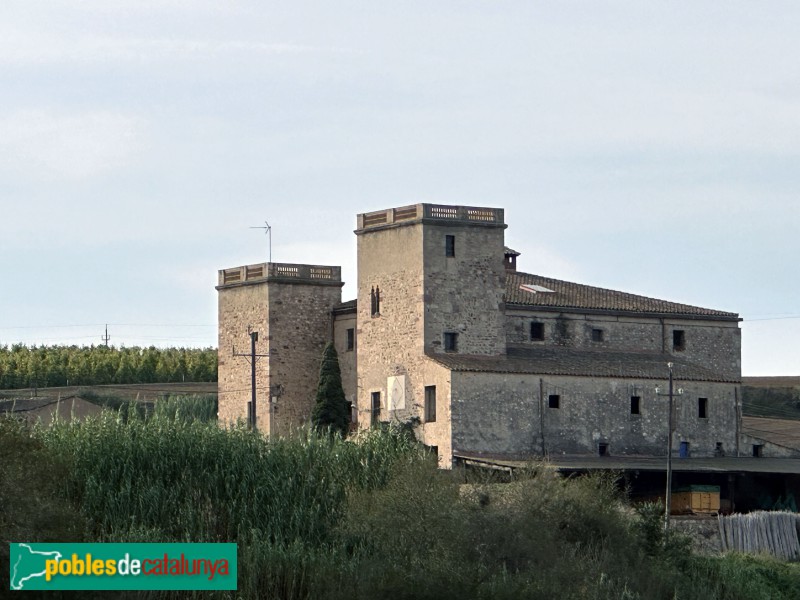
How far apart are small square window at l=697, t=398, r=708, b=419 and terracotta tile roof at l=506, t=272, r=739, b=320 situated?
3.54 meters

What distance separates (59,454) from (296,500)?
5.67m

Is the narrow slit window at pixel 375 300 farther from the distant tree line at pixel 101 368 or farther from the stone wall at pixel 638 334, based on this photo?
the distant tree line at pixel 101 368

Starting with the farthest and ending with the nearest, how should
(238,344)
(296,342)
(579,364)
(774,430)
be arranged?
1. (774,430)
2. (238,344)
3. (296,342)
4. (579,364)

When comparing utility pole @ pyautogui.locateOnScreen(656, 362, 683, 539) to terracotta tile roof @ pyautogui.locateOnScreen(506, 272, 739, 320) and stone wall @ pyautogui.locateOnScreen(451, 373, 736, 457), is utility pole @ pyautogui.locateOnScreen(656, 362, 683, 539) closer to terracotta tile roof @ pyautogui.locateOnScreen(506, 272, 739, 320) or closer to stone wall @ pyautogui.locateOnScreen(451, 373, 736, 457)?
stone wall @ pyautogui.locateOnScreen(451, 373, 736, 457)

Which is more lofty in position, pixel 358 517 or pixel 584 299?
pixel 584 299

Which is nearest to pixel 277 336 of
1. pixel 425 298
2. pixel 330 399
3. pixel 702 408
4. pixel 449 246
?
pixel 330 399

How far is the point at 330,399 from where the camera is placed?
186 feet

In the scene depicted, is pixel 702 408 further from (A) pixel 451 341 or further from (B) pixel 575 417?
(A) pixel 451 341

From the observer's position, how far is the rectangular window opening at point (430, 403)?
53.8 meters

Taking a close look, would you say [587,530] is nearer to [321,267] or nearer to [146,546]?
[146,546]

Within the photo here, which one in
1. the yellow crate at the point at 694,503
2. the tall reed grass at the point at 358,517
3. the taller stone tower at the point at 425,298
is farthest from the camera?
the taller stone tower at the point at 425,298

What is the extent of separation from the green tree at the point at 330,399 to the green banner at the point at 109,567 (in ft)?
74.4

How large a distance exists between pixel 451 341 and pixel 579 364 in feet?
13.3

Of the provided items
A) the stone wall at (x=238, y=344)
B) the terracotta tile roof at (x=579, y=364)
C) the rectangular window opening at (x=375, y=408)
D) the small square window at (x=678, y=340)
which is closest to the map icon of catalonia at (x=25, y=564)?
the terracotta tile roof at (x=579, y=364)
